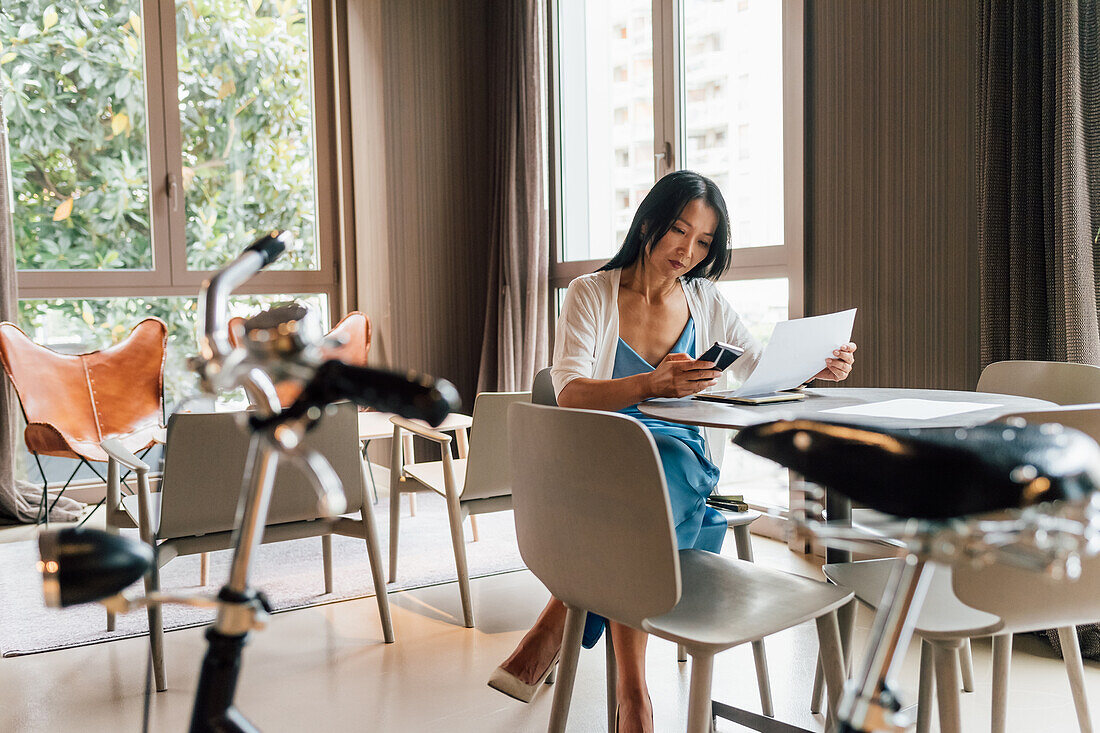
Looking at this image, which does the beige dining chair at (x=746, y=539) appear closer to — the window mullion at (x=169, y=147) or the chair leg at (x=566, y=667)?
the chair leg at (x=566, y=667)

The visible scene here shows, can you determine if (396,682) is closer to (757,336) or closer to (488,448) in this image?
(488,448)

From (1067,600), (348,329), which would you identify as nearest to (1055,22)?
(1067,600)

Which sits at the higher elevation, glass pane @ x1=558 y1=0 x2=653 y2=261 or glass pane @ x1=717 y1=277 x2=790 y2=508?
glass pane @ x1=558 y1=0 x2=653 y2=261

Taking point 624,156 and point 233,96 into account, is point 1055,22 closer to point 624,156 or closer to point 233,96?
point 624,156

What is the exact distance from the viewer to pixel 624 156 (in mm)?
4371

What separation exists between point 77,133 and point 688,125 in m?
2.98

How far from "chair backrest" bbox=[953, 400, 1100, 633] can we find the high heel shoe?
1.11 metres

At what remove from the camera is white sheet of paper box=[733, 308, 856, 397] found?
176cm

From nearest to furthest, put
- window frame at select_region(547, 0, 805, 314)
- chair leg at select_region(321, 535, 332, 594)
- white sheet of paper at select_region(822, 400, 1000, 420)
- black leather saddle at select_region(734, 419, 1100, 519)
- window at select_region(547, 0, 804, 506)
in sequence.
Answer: black leather saddle at select_region(734, 419, 1100, 519), white sheet of paper at select_region(822, 400, 1000, 420), chair leg at select_region(321, 535, 332, 594), window frame at select_region(547, 0, 805, 314), window at select_region(547, 0, 804, 506)

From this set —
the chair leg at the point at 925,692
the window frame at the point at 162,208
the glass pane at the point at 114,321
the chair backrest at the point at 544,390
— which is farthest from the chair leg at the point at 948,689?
the window frame at the point at 162,208

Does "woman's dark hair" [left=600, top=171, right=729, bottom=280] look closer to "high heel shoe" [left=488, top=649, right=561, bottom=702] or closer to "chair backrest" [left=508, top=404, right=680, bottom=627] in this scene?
"chair backrest" [left=508, top=404, right=680, bottom=627]

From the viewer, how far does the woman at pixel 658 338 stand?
1903 mm

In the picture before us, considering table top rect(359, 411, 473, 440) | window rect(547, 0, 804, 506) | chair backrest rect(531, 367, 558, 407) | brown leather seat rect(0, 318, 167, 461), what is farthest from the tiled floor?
window rect(547, 0, 804, 506)

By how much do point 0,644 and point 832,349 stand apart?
241 centimetres
